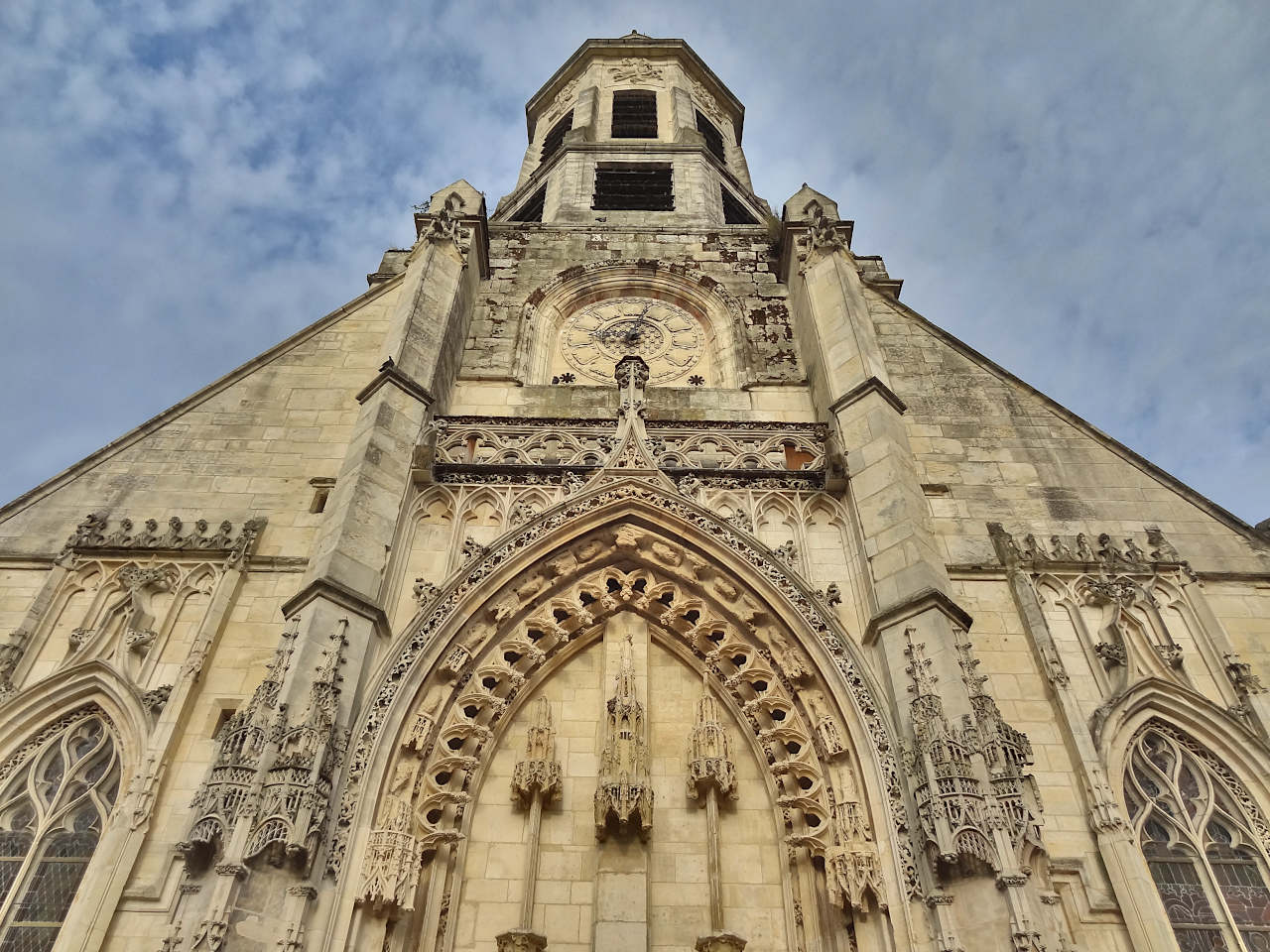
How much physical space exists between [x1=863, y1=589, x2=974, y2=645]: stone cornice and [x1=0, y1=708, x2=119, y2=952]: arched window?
6.41m

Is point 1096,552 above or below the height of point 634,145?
below

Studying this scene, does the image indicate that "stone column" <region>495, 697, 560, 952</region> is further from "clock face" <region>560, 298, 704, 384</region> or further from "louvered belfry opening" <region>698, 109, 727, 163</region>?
"louvered belfry opening" <region>698, 109, 727, 163</region>

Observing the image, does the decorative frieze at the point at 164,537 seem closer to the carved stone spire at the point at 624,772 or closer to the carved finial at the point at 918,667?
the carved stone spire at the point at 624,772

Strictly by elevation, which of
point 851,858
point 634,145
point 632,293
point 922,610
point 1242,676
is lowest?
point 851,858

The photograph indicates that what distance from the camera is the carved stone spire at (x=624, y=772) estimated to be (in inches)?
293

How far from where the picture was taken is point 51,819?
7305 millimetres

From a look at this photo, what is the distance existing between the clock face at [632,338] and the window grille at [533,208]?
5.57 meters

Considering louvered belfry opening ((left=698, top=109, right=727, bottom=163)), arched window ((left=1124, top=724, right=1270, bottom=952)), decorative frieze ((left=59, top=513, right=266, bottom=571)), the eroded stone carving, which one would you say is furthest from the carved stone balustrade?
the eroded stone carving

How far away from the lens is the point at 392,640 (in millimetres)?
7781

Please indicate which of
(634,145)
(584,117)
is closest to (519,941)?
(634,145)

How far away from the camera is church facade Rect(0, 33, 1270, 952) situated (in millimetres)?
6551

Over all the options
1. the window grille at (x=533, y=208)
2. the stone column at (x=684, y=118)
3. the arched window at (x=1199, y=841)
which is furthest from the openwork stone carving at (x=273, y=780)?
the stone column at (x=684, y=118)

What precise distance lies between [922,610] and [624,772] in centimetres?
277

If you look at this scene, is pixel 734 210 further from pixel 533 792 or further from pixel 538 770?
pixel 533 792
